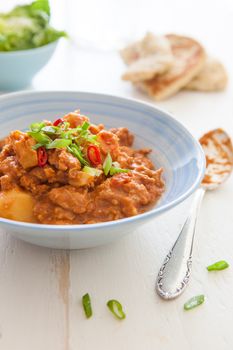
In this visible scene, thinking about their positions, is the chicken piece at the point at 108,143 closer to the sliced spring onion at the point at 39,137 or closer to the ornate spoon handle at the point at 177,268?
the sliced spring onion at the point at 39,137

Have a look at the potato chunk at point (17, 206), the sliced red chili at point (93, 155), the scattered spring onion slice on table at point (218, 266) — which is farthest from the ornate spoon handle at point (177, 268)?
the potato chunk at point (17, 206)

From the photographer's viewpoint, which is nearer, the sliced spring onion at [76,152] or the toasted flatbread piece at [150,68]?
the sliced spring onion at [76,152]

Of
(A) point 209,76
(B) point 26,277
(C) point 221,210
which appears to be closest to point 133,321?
(B) point 26,277

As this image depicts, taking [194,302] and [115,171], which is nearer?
[194,302]

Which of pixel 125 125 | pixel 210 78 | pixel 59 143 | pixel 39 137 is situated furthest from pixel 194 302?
pixel 210 78

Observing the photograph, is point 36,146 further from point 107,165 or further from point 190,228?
point 190,228

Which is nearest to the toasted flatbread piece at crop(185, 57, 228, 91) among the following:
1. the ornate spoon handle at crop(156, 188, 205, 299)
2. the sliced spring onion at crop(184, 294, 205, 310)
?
the ornate spoon handle at crop(156, 188, 205, 299)

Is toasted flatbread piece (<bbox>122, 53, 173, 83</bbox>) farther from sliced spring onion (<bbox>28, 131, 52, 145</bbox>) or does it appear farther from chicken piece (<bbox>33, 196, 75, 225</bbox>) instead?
chicken piece (<bbox>33, 196, 75, 225</bbox>)
